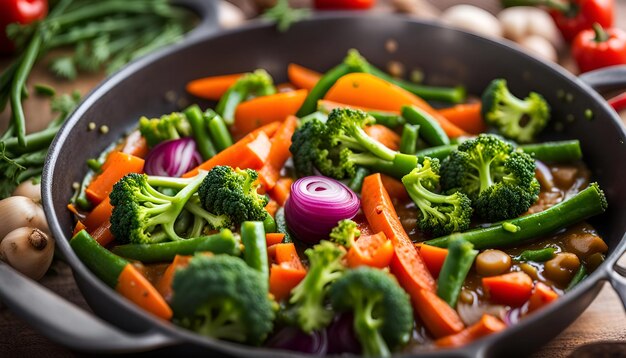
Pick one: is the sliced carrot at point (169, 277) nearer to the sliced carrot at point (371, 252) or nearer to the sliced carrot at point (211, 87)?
the sliced carrot at point (371, 252)

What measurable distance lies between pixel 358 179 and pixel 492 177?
636mm

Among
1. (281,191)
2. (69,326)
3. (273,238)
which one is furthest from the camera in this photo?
(281,191)

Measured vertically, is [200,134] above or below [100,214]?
above

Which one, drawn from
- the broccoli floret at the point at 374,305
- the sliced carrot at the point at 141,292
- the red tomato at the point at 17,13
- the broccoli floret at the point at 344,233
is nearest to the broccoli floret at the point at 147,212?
the sliced carrot at the point at 141,292

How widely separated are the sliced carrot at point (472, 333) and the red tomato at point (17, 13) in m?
3.54

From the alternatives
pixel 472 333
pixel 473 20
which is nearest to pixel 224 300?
pixel 472 333

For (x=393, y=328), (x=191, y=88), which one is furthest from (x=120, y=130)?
(x=393, y=328)

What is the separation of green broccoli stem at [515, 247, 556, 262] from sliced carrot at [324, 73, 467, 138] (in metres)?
1.00

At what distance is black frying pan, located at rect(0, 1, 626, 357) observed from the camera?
2.36m

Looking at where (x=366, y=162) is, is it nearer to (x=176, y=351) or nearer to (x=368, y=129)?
(x=368, y=129)

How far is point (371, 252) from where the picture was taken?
9.56 feet

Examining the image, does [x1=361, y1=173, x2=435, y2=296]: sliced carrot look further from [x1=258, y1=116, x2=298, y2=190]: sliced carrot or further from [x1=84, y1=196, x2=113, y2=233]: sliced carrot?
[x1=84, y1=196, x2=113, y2=233]: sliced carrot

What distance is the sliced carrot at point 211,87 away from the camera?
4.23 metres

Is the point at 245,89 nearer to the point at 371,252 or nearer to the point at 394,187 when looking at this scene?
the point at 394,187
